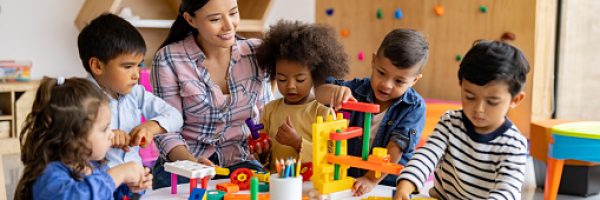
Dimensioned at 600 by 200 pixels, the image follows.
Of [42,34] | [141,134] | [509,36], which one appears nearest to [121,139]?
[141,134]

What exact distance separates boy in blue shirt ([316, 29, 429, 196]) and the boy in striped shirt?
0.19 metres

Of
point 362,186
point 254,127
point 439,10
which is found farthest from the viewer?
point 439,10

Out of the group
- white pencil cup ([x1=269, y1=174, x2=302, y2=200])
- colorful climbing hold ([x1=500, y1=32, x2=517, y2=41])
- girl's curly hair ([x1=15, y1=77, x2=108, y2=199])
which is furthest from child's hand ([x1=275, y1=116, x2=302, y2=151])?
colorful climbing hold ([x1=500, y1=32, x2=517, y2=41])

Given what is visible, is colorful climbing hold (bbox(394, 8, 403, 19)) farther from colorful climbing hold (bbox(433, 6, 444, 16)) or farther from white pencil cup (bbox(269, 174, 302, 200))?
white pencil cup (bbox(269, 174, 302, 200))

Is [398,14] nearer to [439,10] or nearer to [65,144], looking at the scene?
[439,10]

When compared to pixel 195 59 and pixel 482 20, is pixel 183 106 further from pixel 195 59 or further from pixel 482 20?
pixel 482 20

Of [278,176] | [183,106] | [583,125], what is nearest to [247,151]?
[183,106]

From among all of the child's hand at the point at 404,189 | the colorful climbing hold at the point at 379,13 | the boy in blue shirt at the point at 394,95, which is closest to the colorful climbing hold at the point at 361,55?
the colorful climbing hold at the point at 379,13

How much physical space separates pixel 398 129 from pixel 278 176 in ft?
1.36

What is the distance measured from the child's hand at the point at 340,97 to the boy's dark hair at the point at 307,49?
21 cm

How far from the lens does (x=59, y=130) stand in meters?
1.27

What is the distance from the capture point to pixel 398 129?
1.73 m

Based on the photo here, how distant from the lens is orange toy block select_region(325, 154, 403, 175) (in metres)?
1.43

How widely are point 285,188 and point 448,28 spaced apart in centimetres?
292
